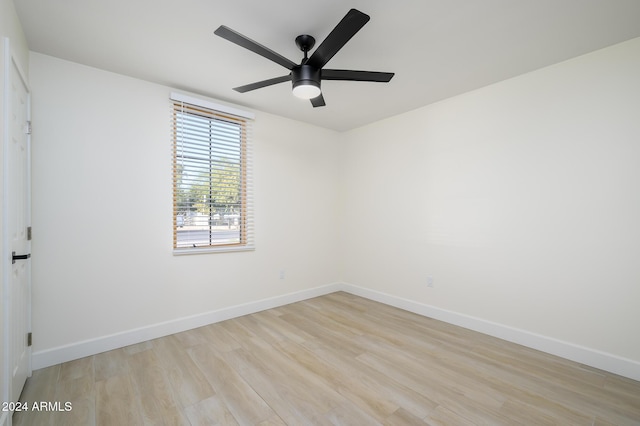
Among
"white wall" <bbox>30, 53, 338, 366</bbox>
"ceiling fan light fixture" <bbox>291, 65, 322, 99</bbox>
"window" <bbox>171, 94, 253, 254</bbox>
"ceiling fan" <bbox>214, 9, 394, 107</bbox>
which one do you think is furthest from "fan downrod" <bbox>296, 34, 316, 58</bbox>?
"white wall" <bbox>30, 53, 338, 366</bbox>

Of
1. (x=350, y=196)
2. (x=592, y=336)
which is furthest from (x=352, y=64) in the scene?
(x=592, y=336)

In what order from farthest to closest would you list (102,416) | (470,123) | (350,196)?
(350,196) < (470,123) < (102,416)

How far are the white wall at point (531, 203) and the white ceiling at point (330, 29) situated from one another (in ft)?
1.15

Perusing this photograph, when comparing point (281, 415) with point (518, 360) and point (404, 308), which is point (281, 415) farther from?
point (404, 308)

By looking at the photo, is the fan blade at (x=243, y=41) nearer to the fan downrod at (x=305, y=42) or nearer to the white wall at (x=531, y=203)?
the fan downrod at (x=305, y=42)

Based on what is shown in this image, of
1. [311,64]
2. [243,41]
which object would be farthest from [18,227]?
[311,64]

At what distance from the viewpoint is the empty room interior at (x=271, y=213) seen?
1843mm

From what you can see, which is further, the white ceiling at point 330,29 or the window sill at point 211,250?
the window sill at point 211,250

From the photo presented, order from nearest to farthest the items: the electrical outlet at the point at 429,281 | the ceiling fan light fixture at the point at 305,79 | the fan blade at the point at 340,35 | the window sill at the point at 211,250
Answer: the fan blade at the point at 340,35 < the ceiling fan light fixture at the point at 305,79 < the window sill at the point at 211,250 < the electrical outlet at the point at 429,281

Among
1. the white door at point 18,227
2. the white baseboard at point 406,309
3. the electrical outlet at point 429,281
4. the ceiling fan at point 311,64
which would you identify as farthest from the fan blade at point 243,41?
the electrical outlet at point 429,281

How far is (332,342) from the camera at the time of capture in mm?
2744

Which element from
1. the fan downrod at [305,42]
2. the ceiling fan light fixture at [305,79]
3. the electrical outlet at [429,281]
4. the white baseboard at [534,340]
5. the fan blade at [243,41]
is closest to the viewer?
the fan blade at [243,41]

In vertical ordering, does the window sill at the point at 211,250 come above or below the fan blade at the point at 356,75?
below

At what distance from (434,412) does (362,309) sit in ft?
6.30
